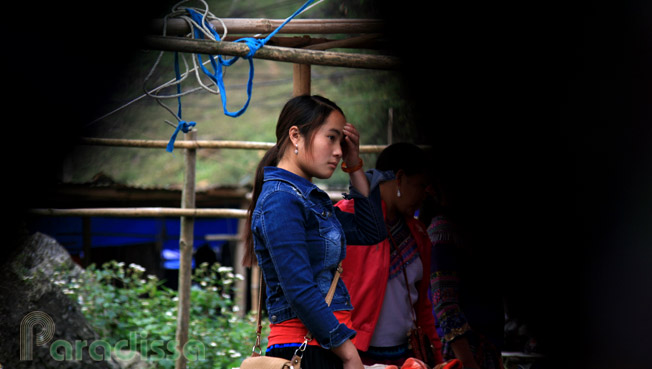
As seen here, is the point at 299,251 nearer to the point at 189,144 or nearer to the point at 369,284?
the point at 369,284

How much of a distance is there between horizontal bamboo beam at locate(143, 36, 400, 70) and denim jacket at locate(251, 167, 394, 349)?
0.77 m

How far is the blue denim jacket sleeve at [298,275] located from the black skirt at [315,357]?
9 centimetres

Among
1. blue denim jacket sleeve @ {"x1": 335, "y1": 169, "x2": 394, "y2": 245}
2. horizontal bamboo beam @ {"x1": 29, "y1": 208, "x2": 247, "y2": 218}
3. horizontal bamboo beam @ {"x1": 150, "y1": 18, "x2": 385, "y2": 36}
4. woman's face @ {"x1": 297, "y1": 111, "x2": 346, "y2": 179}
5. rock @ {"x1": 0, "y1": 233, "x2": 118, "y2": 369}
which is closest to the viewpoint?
woman's face @ {"x1": 297, "y1": 111, "x2": 346, "y2": 179}

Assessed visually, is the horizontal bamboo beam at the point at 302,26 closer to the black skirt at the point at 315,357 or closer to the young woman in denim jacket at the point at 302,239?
the young woman in denim jacket at the point at 302,239

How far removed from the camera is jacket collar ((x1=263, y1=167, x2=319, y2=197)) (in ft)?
6.93

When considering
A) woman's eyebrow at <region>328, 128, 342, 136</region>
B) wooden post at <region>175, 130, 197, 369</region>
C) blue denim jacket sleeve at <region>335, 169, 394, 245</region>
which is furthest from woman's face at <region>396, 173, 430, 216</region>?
wooden post at <region>175, 130, 197, 369</region>

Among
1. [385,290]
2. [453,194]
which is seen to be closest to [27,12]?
[385,290]

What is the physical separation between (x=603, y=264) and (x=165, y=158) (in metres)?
15.4

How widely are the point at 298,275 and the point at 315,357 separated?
1.01ft

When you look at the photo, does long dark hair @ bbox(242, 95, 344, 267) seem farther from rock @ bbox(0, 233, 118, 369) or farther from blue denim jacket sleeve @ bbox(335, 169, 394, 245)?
rock @ bbox(0, 233, 118, 369)

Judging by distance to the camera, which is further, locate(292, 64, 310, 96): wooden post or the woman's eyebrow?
locate(292, 64, 310, 96): wooden post

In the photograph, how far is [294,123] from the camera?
7.38ft

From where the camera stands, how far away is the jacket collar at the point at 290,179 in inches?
83.1

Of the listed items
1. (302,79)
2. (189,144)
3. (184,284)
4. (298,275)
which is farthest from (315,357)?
(189,144)
